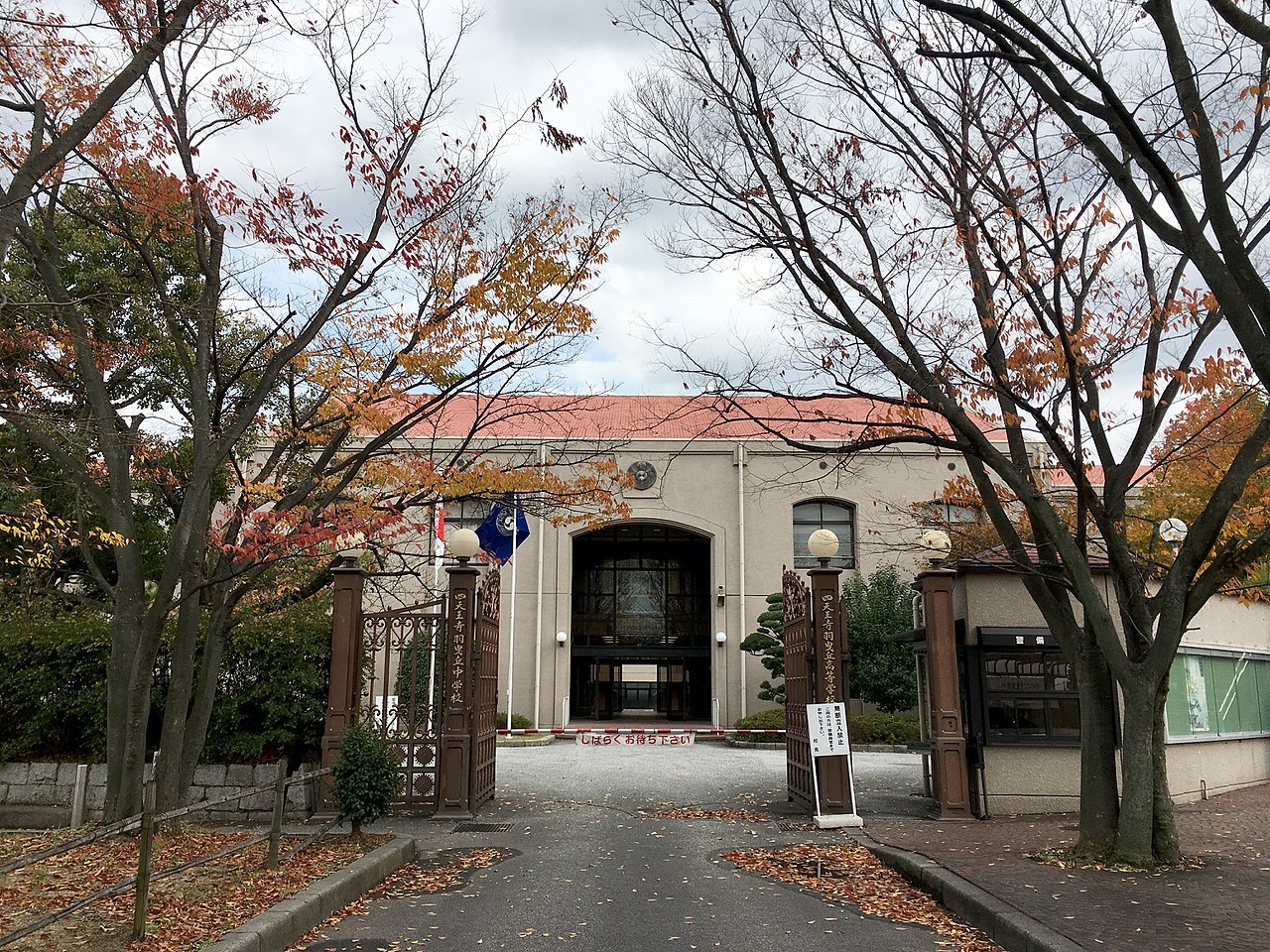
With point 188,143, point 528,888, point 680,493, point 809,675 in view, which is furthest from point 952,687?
point 680,493

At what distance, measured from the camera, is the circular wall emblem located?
96.0 ft

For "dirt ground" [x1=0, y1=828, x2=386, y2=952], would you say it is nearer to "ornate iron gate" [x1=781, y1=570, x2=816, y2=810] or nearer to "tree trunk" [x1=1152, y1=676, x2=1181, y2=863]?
"ornate iron gate" [x1=781, y1=570, x2=816, y2=810]

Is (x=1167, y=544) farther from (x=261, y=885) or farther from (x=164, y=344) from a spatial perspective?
(x=164, y=344)

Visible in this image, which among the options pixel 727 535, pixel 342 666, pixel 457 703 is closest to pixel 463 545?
pixel 457 703

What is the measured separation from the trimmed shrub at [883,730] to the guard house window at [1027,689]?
1141 centimetres

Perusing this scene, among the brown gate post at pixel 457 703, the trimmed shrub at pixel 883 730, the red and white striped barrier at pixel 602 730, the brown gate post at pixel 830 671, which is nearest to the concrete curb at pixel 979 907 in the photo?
the brown gate post at pixel 830 671

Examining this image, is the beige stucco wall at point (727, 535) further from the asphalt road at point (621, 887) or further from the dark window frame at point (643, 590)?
the asphalt road at point (621, 887)

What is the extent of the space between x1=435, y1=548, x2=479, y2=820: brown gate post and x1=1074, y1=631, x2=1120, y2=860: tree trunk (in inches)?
272

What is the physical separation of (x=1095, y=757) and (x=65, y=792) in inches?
442

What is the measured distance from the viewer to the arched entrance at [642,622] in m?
31.8

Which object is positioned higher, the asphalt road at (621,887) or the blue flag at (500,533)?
the blue flag at (500,533)

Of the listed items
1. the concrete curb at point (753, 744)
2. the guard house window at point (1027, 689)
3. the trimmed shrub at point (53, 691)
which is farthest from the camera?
the concrete curb at point (753, 744)

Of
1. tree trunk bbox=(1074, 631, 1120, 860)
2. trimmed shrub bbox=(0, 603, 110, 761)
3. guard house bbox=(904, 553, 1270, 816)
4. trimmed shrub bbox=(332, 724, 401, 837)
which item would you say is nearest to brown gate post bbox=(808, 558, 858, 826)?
guard house bbox=(904, 553, 1270, 816)

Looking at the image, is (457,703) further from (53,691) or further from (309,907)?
(309,907)
